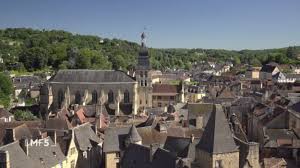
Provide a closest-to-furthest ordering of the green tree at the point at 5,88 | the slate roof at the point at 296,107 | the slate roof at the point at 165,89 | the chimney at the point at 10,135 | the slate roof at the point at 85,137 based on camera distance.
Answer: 1. the chimney at the point at 10,135
2. the slate roof at the point at 85,137
3. the slate roof at the point at 296,107
4. the green tree at the point at 5,88
5. the slate roof at the point at 165,89

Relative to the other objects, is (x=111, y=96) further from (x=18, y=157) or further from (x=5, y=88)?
(x=18, y=157)

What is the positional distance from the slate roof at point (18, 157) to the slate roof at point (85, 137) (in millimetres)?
7756

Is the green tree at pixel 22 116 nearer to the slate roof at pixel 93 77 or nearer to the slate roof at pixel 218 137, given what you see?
the slate roof at pixel 93 77

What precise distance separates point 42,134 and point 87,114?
17.4 meters

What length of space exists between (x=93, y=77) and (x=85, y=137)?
36557mm

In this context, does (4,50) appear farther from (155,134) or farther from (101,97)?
(155,134)

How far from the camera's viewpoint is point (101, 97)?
73562mm

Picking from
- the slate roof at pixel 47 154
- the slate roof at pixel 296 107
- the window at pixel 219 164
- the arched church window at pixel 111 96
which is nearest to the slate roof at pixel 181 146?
the window at pixel 219 164

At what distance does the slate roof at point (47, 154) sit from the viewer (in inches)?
1253

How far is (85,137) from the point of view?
39969 millimetres

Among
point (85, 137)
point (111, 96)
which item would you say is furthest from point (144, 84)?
point (85, 137)

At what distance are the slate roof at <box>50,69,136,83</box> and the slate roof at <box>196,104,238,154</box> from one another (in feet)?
158

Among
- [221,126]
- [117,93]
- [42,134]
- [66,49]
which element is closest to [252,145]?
[221,126]

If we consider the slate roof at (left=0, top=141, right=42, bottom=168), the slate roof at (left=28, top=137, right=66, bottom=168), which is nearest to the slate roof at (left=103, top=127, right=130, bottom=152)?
the slate roof at (left=28, top=137, right=66, bottom=168)
